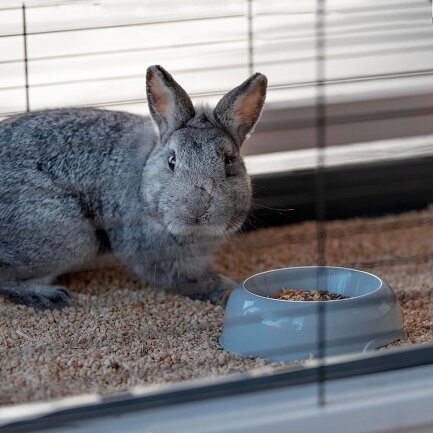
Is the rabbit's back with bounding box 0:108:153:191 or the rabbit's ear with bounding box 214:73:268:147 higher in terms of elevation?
the rabbit's ear with bounding box 214:73:268:147

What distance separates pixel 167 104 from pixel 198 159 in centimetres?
18

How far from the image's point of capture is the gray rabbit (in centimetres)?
223

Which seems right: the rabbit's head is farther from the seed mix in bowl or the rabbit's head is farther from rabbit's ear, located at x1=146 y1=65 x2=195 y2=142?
the seed mix in bowl

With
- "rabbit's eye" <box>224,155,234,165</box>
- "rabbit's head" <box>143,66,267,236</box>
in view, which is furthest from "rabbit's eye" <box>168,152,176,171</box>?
"rabbit's eye" <box>224,155,234,165</box>

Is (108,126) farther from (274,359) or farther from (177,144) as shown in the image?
(274,359)

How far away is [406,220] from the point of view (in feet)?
9.56

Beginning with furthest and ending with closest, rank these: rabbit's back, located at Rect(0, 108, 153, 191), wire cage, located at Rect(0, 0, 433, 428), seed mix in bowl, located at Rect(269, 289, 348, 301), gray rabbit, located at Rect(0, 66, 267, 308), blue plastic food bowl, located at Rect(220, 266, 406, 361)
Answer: wire cage, located at Rect(0, 0, 433, 428)
rabbit's back, located at Rect(0, 108, 153, 191)
gray rabbit, located at Rect(0, 66, 267, 308)
seed mix in bowl, located at Rect(269, 289, 348, 301)
blue plastic food bowl, located at Rect(220, 266, 406, 361)

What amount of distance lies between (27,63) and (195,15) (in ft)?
1.71

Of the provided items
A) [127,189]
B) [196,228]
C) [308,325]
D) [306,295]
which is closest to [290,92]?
[127,189]

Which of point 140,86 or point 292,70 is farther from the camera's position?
point 292,70

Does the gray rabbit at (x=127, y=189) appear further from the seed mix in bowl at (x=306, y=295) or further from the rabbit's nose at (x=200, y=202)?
the seed mix in bowl at (x=306, y=295)

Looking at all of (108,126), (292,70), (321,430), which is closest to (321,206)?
(321,430)

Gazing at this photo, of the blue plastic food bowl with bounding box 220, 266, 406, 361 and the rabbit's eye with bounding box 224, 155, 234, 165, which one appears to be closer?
the blue plastic food bowl with bounding box 220, 266, 406, 361

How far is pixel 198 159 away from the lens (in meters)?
2.20
